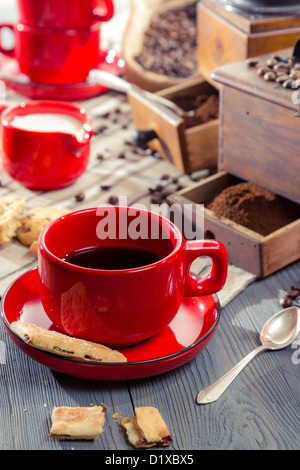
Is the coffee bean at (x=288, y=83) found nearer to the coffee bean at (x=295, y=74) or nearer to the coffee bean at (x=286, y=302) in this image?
the coffee bean at (x=295, y=74)

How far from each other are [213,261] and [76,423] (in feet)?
0.92

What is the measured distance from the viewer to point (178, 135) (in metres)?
1.34

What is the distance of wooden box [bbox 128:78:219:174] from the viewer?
1358 mm

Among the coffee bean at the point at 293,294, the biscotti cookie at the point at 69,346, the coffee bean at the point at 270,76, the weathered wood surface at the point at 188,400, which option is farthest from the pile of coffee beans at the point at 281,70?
the biscotti cookie at the point at 69,346

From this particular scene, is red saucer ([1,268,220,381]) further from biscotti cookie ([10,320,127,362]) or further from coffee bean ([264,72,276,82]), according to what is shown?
coffee bean ([264,72,276,82])

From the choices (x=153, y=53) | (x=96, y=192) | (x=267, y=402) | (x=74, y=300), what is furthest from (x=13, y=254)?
(x=153, y=53)

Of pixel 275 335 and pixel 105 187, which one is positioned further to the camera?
pixel 105 187

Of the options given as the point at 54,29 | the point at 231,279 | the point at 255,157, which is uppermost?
the point at 54,29

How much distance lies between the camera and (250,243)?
3.45 feet

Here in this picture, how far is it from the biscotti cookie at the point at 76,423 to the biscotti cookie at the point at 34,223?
445 mm

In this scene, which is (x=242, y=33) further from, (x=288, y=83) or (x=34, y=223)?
(x=34, y=223)

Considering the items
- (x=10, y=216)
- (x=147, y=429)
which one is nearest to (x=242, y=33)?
(x=10, y=216)

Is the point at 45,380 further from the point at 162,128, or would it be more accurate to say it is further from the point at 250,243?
the point at 162,128

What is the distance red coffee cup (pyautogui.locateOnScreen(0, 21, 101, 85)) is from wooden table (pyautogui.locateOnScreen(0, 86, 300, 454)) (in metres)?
0.93
